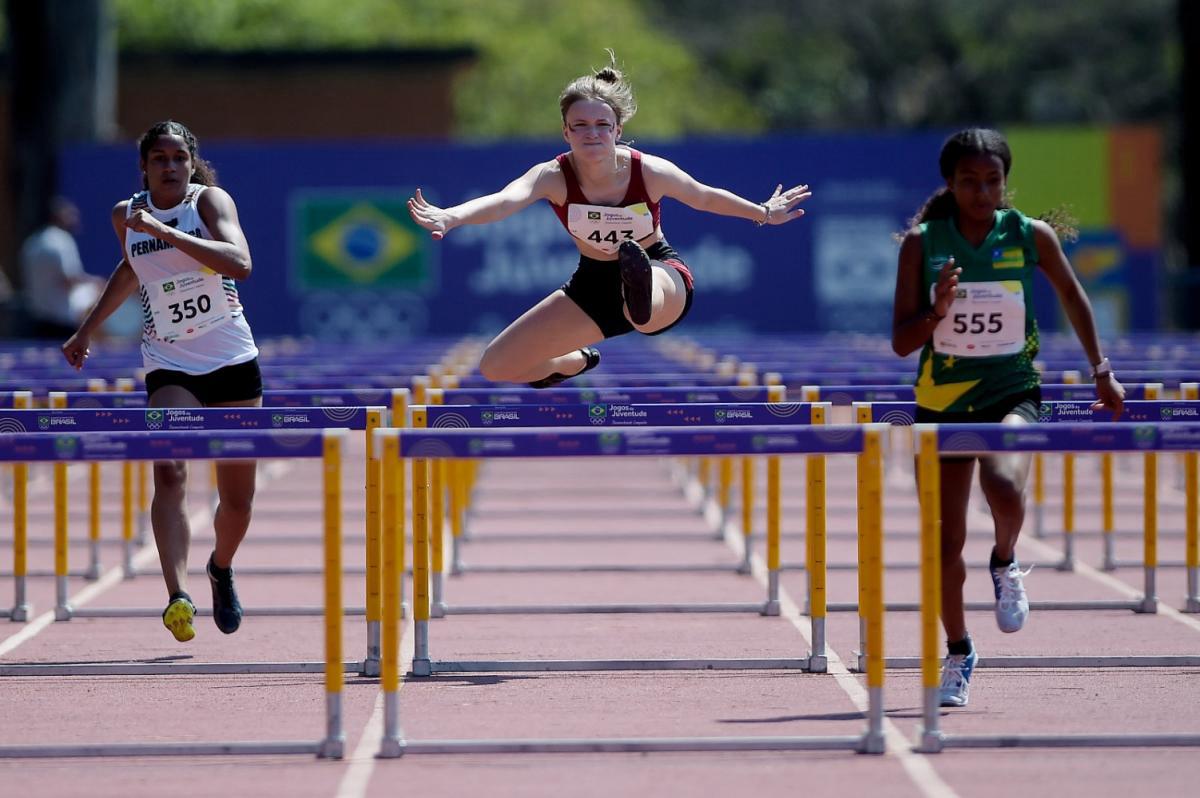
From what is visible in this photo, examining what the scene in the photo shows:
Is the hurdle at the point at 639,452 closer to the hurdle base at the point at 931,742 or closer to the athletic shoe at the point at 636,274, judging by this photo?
the hurdle base at the point at 931,742

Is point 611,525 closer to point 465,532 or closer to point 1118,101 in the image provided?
point 465,532

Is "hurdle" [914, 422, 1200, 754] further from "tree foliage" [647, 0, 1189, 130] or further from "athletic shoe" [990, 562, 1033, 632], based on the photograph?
"tree foliage" [647, 0, 1189, 130]

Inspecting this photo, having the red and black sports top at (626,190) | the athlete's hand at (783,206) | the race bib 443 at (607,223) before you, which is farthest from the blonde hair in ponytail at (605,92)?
the athlete's hand at (783,206)

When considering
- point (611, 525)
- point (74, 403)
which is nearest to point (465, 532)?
point (611, 525)

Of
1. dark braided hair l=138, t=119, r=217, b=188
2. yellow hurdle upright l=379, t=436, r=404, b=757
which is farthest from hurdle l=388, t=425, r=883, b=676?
dark braided hair l=138, t=119, r=217, b=188

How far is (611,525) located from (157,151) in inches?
293

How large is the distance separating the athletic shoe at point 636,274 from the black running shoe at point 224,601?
2.15 m

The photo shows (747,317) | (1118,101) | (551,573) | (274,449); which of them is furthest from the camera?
(1118,101)

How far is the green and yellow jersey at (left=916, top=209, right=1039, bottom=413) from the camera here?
314 inches

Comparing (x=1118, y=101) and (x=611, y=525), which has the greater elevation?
(x=1118, y=101)

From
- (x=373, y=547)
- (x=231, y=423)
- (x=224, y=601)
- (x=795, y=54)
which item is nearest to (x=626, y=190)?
(x=373, y=547)

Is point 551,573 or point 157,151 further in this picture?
point 551,573

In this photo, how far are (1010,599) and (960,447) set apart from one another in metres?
1.13

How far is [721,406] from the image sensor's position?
8.85 metres
